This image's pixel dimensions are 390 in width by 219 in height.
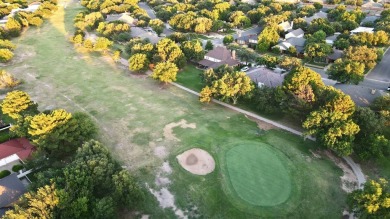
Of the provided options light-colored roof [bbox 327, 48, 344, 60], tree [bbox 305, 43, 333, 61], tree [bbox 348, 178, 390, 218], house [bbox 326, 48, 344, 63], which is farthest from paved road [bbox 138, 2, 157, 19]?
tree [bbox 348, 178, 390, 218]

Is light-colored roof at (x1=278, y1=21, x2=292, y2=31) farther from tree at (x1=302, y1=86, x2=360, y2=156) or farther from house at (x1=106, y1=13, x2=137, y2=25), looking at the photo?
tree at (x1=302, y1=86, x2=360, y2=156)

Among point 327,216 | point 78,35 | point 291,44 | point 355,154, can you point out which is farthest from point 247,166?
point 78,35

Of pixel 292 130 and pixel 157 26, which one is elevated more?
pixel 157 26

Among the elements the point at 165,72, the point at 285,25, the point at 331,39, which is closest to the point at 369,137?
the point at 165,72

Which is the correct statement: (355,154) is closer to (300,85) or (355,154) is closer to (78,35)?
(300,85)

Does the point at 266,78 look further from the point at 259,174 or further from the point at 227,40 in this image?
the point at 227,40
